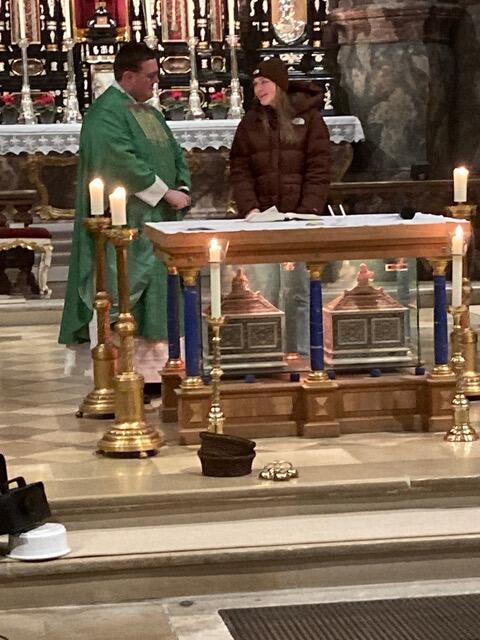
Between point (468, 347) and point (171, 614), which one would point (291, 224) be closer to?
point (468, 347)

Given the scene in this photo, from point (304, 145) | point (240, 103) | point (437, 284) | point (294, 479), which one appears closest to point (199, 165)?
point (240, 103)

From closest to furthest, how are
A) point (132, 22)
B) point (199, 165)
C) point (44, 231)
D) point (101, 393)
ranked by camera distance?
point (101, 393), point (44, 231), point (199, 165), point (132, 22)

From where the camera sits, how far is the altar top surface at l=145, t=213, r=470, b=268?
23.0 feet

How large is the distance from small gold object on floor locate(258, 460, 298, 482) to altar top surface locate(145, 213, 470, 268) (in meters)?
1.16

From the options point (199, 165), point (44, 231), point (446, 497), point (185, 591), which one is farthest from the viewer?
point (199, 165)

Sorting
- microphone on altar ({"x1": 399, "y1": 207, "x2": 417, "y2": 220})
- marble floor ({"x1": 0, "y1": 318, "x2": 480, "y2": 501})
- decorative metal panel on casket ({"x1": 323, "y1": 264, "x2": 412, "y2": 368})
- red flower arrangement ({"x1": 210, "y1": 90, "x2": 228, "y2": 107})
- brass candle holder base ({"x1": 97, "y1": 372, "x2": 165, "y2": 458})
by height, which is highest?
red flower arrangement ({"x1": 210, "y1": 90, "x2": 228, "y2": 107})

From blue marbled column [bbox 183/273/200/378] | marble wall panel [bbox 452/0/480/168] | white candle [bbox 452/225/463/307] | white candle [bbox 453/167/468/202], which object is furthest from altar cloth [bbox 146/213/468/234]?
marble wall panel [bbox 452/0/480/168]

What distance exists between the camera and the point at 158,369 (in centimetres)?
812

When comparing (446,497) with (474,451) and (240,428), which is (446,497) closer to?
(474,451)

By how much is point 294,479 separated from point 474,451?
924mm

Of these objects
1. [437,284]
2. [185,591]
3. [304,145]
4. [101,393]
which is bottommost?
[185,591]

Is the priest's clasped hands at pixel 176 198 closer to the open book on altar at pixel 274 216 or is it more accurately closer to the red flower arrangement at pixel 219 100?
the open book on altar at pixel 274 216

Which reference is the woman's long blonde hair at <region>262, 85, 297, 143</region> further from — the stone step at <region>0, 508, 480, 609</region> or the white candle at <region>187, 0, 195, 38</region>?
the white candle at <region>187, 0, 195, 38</region>

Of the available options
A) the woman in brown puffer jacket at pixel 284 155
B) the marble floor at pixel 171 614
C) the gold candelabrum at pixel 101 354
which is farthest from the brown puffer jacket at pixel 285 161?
the marble floor at pixel 171 614
